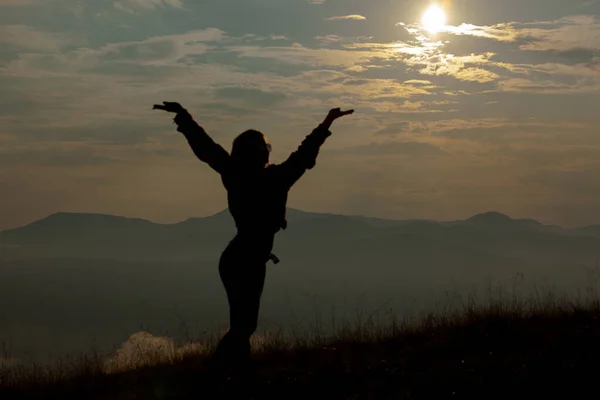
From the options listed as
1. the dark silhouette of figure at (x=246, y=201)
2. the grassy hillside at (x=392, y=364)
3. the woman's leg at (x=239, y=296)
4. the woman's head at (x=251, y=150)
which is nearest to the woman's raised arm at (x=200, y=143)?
the dark silhouette of figure at (x=246, y=201)

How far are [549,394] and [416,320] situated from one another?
147 inches

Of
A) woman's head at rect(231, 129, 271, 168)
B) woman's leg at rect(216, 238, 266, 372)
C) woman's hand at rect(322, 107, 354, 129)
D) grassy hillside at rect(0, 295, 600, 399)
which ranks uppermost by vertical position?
woman's hand at rect(322, 107, 354, 129)

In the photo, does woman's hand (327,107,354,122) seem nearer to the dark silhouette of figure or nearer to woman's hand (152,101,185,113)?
the dark silhouette of figure

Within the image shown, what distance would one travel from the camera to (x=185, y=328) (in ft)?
39.2

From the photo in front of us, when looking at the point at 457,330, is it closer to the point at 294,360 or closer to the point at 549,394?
the point at 294,360

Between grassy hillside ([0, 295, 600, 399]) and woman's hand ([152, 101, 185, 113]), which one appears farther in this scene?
woman's hand ([152, 101, 185, 113])

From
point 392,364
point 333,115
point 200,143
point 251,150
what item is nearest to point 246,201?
point 251,150

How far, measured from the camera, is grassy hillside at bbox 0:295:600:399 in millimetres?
7977

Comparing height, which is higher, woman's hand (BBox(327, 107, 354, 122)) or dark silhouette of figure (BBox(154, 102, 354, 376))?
woman's hand (BBox(327, 107, 354, 122))

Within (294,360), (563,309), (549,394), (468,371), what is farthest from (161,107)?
(563,309)

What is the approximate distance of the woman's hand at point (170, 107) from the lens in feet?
29.6

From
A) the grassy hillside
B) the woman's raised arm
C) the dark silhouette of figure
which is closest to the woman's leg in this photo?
the dark silhouette of figure

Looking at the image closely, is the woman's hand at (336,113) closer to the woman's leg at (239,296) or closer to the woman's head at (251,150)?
the woman's head at (251,150)

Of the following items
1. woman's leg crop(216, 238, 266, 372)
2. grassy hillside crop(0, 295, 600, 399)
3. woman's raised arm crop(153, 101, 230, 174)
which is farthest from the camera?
woman's leg crop(216, 238, 266, 372)
